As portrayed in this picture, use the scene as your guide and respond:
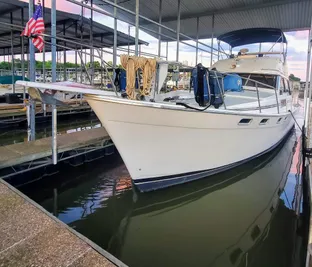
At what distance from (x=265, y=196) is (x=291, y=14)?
7106 millimetres

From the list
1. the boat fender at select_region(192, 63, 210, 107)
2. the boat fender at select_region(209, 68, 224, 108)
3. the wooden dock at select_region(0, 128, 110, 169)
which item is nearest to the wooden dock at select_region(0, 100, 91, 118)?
the wooden dock at select_region(0, 128, 110, 169)

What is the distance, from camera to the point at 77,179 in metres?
5.07

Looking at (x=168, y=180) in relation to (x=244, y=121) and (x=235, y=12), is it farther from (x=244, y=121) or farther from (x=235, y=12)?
(x=235, y=12)

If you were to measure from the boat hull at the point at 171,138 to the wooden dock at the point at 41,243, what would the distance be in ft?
5.37

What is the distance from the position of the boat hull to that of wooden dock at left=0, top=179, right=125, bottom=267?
1.64 m

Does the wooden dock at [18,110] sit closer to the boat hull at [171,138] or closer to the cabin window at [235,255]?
the boat hull at [171,138]

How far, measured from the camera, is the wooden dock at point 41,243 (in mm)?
1971

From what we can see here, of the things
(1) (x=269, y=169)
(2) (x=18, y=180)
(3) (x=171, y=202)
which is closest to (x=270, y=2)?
(1) (x=269, y=169)

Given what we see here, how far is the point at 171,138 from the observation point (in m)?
4.20

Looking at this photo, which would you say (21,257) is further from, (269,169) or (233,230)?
(269,169)

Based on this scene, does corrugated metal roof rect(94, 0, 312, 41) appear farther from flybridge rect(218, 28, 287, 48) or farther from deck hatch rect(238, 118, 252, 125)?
deck hatch rect(238, 118, 252, 125)

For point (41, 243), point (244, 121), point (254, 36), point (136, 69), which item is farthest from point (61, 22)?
point (41, 243)

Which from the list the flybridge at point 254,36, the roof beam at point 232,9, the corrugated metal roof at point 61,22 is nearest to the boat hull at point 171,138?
the flybridge at point 254,36

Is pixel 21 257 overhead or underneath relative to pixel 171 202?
overhead
